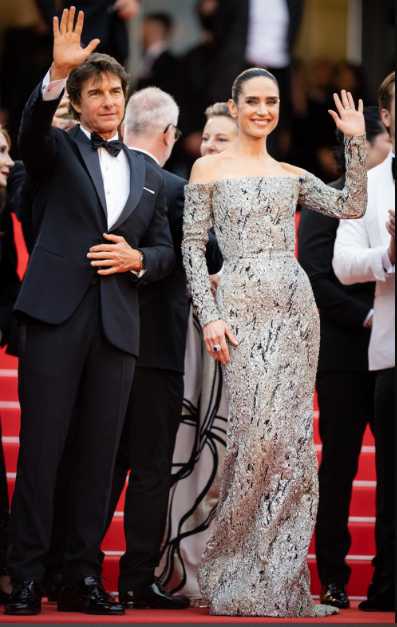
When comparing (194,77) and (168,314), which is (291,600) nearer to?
(168,314)

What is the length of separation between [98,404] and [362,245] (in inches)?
62.2

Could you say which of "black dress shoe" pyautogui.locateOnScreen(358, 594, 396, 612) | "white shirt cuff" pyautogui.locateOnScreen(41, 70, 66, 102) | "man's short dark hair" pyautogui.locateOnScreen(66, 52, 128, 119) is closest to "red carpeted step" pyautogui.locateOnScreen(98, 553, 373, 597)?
"black dress shoe" pyautogui.locateOnScreen(358, 594, 396, 612)

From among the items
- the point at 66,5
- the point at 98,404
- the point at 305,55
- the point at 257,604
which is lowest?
the point at 257,604

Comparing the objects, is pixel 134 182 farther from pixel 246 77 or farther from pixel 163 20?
pixel 163 20

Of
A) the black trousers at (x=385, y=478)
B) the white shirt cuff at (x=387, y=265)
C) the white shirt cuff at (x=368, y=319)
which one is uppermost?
the white shirt cuff at (x=387, y=265)

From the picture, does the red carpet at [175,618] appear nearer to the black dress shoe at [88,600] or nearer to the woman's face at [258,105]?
the black dress shoe at [88,600]

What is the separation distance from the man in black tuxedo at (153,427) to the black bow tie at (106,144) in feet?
1.11

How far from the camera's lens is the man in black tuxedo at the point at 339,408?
21.0 ft

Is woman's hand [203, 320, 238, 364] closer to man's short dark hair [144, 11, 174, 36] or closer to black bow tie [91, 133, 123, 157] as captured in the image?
black bow tie [91, 133, 123, 157]

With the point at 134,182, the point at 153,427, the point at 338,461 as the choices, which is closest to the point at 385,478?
the point at 338,461

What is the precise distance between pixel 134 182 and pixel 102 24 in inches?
116

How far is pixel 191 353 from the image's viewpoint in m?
6.64

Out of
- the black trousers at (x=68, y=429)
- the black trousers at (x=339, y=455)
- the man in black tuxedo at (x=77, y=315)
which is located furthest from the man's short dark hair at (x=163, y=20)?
the black trousers at (x=68, y=429)

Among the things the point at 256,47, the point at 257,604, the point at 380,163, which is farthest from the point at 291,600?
the point at 256,47
